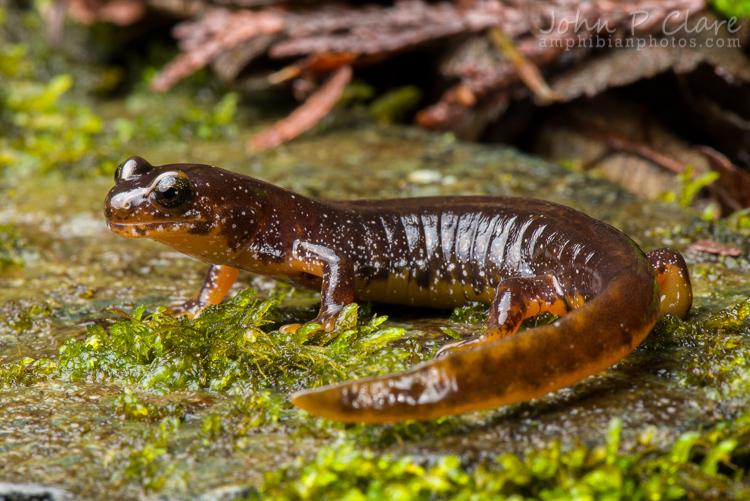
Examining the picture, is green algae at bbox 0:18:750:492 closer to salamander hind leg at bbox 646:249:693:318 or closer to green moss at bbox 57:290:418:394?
green moss at bbox 57:290:418:394

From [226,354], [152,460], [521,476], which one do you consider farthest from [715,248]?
[152,460]

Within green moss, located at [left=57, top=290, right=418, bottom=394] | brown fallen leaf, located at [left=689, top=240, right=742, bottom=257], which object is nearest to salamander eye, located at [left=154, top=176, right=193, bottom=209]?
green moss, located at [left=57, top=290, right=418, bottom=394]

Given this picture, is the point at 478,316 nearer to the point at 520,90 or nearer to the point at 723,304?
the point at 723,304

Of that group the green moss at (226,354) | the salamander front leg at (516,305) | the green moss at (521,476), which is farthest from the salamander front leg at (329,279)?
the green moss at (521,476)

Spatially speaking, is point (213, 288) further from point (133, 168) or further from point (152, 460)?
point (152, 460)

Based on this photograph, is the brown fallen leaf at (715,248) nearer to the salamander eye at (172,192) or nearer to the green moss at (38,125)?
the salamander eye at (172,192)

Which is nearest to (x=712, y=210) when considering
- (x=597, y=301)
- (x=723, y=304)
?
(x=723, y=304)
